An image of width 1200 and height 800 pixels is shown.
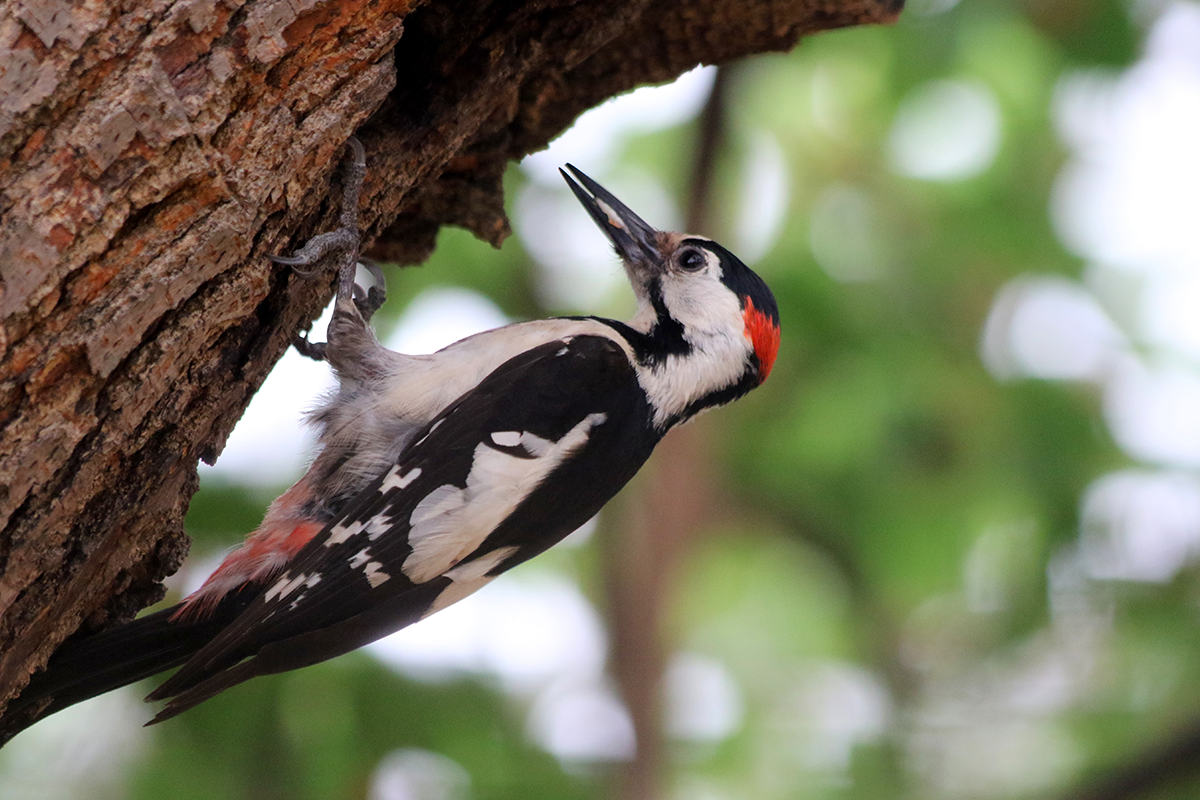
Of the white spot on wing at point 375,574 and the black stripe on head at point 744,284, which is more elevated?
the black stripe on head at point 744,284

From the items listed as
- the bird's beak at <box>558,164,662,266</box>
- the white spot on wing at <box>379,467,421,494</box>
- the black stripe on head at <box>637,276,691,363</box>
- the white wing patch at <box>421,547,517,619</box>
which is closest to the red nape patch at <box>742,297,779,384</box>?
the black stripe on head at <box>637,276,691,363</box>

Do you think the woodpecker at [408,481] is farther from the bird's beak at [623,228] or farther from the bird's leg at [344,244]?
the bird's beak at [623,228]

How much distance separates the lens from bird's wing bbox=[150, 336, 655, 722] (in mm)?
2295

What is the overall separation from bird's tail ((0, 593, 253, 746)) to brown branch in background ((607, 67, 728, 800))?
2169mm

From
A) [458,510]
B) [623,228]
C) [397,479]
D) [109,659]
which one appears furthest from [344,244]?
[623,228]

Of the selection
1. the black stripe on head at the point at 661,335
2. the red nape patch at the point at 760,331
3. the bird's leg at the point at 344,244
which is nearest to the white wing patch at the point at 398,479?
the bird's leg at the point at 344,244

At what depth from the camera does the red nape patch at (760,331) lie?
2979 millimetres

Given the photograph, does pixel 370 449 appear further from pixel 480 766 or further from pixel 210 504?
Answer: pixel 480 766

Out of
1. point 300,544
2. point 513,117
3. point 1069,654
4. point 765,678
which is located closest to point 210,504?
point 300,544

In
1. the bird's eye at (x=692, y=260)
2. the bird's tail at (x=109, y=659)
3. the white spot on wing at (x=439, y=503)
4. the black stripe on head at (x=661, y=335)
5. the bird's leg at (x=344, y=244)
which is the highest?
the bird's eye at (x=692, y=260)

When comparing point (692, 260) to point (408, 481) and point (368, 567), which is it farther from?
point (368, 567)

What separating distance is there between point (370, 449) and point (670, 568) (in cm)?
200

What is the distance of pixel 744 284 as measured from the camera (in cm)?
301

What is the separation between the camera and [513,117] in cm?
279
